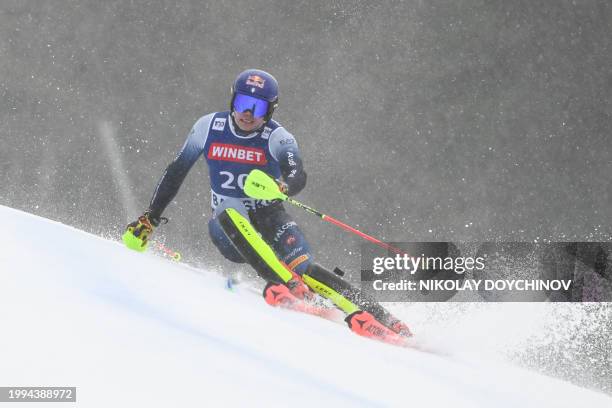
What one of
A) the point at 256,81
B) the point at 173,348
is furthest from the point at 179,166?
the point at 173,348

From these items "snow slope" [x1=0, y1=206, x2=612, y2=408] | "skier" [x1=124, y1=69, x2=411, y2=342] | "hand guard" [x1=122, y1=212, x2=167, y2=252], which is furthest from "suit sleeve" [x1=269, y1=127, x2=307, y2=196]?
"hand guard" [x1=122, y1=212, x2=167, y2=252]

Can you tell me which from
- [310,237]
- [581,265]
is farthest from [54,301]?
[310,237]

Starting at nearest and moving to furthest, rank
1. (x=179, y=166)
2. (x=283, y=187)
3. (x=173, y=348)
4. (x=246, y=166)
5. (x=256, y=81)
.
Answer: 1. (x=173, y=348)
2. (x=283, y=187)
3. (x=256, y=81)
4. (x=246, y=166)
5. (x=179, y=166)

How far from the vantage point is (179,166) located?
543 cm

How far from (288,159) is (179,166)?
2.68 ft

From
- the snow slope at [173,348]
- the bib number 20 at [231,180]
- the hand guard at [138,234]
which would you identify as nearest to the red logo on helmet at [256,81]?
the bib number 20 at [231,180]

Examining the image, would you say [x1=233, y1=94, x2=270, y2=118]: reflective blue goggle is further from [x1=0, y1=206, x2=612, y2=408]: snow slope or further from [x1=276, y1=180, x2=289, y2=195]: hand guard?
[x1=0, y1=206, x2=612, y2=408]: snow slope

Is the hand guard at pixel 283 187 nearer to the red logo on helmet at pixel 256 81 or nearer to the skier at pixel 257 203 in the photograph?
the skier at pixel 257 203

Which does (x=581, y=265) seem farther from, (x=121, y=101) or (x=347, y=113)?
(x=121, y=101)

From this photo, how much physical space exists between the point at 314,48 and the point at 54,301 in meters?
13.5

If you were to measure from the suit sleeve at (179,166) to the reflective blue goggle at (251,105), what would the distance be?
0.33 meters

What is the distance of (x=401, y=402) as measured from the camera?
10.0ft

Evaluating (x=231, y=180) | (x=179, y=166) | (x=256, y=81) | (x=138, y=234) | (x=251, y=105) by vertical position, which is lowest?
(x=138, y=234)

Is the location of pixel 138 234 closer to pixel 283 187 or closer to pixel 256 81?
pixel 283 187
